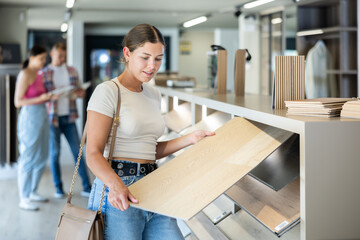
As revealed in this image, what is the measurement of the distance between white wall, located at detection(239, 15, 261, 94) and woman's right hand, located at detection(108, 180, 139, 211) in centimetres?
844

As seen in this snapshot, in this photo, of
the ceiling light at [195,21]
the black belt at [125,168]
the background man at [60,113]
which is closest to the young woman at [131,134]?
the black belt at [125,168]

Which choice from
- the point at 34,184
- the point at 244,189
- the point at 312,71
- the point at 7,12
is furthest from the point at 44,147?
the point at 312,71

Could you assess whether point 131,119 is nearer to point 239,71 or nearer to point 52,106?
point 239,71

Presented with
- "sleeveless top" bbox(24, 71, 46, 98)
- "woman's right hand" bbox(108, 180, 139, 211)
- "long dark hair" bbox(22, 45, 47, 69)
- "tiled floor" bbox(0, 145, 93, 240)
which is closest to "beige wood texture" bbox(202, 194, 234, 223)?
"woman's right hand" bbox(108, 180, 139, 211)

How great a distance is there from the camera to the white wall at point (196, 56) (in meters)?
11.4

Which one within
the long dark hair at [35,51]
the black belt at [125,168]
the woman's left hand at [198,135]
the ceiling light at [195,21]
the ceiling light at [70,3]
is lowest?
the black belt at [125,168]

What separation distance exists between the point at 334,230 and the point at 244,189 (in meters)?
0.73

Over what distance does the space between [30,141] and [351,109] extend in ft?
13.7

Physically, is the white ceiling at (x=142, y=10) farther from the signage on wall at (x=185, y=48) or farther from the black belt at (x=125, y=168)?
the black belt at (x=125, y=168)

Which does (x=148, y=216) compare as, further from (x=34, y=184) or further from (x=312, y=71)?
(x=312, y=71)

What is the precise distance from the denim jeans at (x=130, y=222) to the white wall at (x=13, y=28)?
6.95 meters

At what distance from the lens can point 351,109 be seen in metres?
1.83

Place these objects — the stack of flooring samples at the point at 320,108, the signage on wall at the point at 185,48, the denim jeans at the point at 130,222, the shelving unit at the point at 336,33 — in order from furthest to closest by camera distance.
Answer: the signage on wall at the point at 185,48 → the shelving unit at the point at 336,33 → the denim jeans at the point at 130,222 → the stack of flooring samples at the point at 320,108

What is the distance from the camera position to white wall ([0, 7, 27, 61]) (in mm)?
8500
